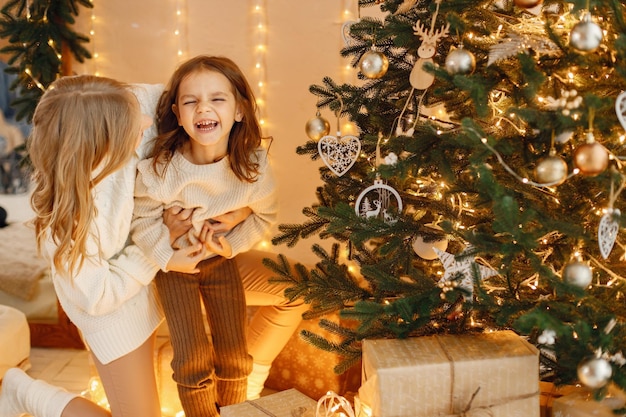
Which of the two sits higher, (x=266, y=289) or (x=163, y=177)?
(x=163, y=177)

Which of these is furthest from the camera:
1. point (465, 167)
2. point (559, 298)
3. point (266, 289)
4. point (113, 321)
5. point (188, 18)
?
point (188, 18)

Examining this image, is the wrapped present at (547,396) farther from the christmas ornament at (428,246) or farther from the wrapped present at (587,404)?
the christmas ornament at (428,246)

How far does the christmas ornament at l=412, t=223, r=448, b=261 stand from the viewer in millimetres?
1733

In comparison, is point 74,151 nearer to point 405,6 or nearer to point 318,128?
point 318,128

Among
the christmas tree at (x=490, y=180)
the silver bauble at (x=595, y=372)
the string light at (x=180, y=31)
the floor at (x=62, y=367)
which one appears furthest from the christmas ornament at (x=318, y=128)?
the floor at (x=62, y=367)

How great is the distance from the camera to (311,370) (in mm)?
2502

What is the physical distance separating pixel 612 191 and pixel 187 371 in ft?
4.59

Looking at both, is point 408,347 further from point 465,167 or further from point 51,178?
point 51,178

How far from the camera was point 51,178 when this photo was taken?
71.6 inches

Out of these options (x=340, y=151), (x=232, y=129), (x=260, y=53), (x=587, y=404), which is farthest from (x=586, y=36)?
(x=260, y=53)

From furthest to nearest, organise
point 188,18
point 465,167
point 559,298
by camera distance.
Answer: point 188,18
point 465,167
point 559,298

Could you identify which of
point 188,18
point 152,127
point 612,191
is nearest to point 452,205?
point 612,191

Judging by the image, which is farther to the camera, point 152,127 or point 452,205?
point 152,127

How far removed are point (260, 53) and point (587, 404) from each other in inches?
71.6
